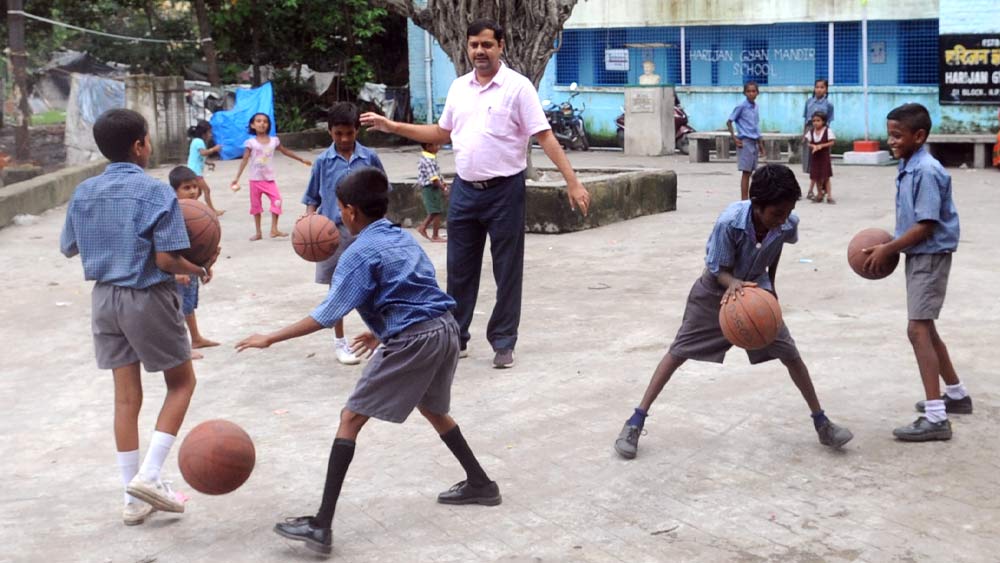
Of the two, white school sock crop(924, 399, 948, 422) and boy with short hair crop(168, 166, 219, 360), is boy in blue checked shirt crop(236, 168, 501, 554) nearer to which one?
white school sock crop(924, 399, 948, 422)

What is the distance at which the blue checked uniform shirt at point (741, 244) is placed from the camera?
528 centimetres

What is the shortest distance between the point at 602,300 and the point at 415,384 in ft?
15.4

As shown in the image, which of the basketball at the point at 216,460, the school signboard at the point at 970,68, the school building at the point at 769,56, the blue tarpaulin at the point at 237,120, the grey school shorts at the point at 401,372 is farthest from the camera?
the blue tarpaulin at the point at 237,120

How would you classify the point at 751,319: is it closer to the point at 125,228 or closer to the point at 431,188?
the point at 125,228

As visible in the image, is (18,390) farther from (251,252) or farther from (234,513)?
(251,252)

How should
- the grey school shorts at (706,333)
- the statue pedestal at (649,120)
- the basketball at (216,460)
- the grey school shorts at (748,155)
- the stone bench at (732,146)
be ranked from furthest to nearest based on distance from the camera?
the statue pedestal at (649,120), the stone bench at (732,146), the grey school shorts at (748,155), the grey school shorts at (706,333), the basketball at (216,460)

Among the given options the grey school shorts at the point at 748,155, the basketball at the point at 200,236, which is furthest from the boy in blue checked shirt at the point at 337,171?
the grey school shorts at the point at 748,155

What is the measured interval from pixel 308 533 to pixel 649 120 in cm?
2078

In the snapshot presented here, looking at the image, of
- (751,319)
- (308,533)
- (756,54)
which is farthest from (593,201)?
(756,54)

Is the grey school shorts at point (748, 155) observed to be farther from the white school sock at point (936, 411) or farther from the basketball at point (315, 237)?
the white school sock at point (936, 411)

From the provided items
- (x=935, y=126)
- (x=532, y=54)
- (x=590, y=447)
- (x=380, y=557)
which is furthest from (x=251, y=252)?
(x=935, y=126)

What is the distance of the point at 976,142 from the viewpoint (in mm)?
20406

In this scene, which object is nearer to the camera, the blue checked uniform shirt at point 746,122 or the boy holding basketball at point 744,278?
the boy holding basketball at point 744,278

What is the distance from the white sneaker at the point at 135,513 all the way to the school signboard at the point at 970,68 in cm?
1937
